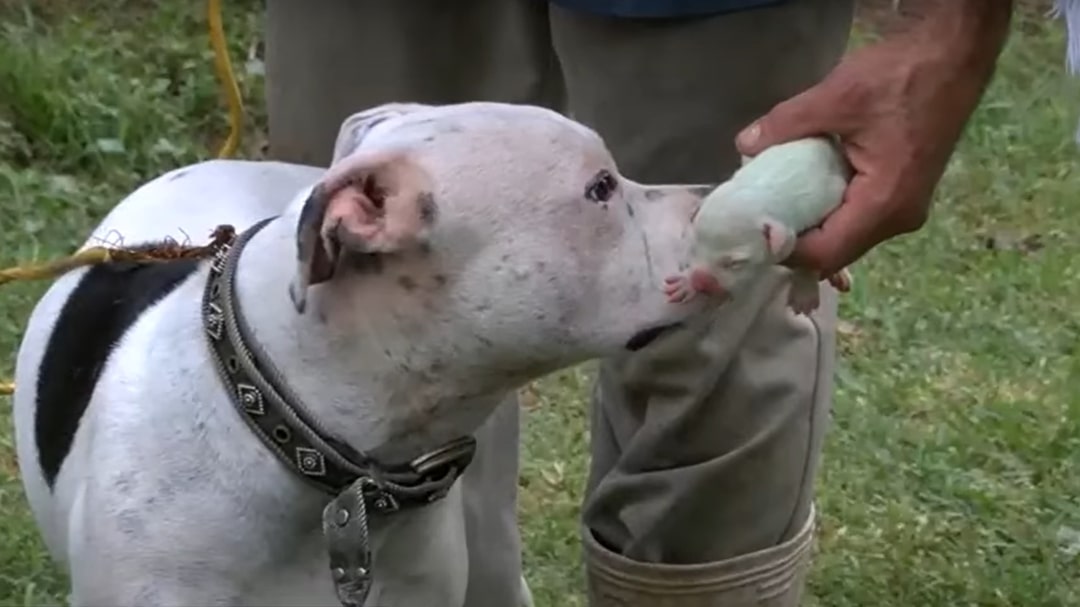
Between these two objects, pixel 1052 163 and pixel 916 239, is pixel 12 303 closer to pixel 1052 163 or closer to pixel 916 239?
pixel 916 239

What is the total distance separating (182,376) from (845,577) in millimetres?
1525

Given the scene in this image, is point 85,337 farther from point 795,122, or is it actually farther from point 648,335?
point 795,122

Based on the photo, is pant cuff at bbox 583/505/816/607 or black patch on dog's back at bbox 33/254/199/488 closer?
black patch on dog's back at bbox 33/254/199/488

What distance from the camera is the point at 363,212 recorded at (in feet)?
6.65

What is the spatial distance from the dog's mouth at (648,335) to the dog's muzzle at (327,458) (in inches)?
8.4

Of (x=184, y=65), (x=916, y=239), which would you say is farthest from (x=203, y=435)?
(x=184, y=65)

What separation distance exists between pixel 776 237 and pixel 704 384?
50 centimetres

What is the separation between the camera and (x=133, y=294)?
2.44 m

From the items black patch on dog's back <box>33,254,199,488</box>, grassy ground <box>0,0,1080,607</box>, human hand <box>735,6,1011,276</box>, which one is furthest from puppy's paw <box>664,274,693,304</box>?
grassy ground <box>0,0,1080,607</box>

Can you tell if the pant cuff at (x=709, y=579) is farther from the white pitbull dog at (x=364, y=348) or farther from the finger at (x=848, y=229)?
the finger at (x=848, y=229)

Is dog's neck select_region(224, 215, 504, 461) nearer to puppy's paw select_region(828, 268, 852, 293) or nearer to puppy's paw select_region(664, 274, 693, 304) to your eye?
puppy's paw select_region(664, 274, 693, 304)

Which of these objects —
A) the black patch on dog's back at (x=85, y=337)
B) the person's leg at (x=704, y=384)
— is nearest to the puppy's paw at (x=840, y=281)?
the person's leg at (x=704, y=384)

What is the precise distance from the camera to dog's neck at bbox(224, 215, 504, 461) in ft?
6.88

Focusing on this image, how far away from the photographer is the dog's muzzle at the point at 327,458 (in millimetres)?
2141
